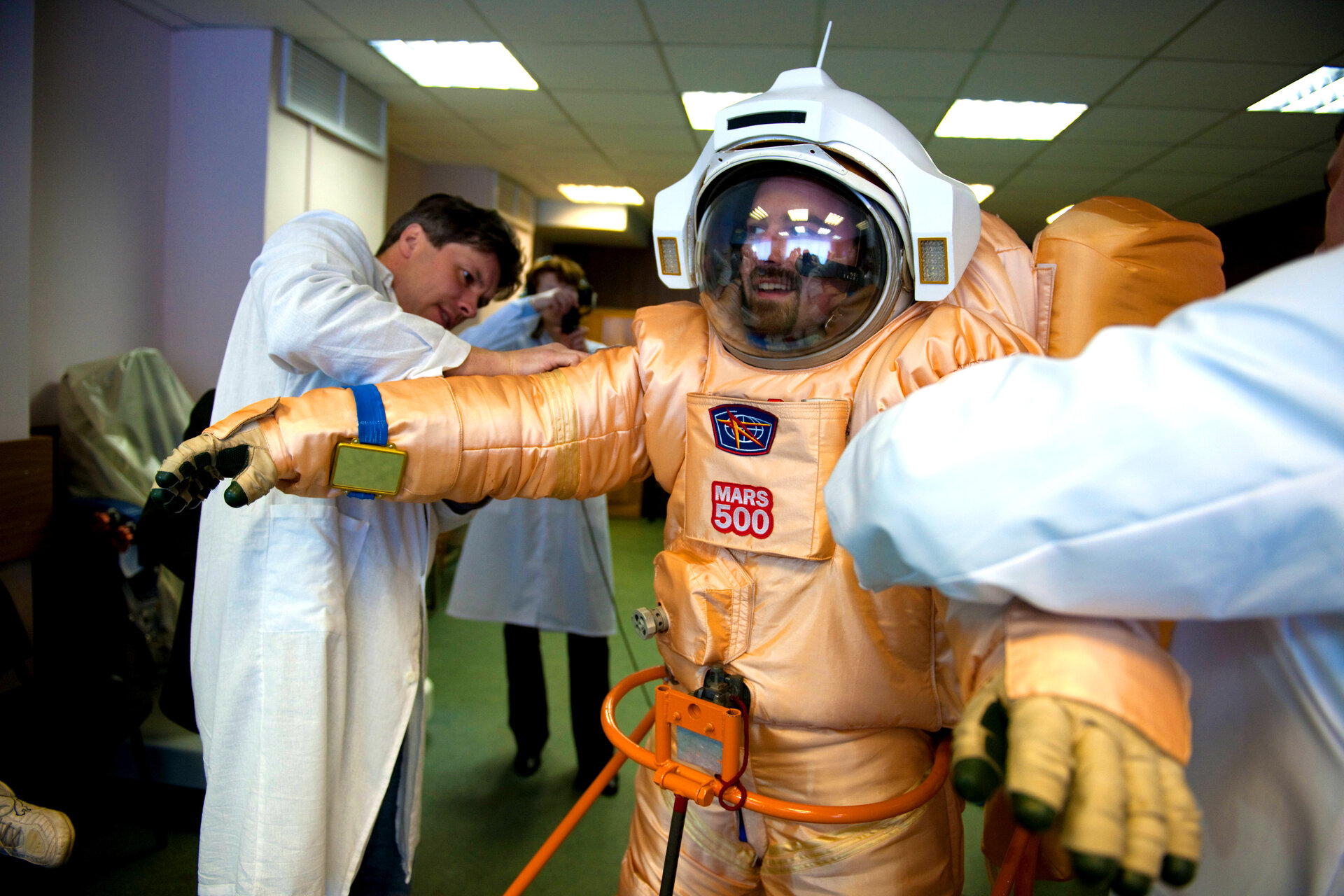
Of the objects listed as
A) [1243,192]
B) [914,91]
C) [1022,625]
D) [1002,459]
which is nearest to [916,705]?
[1022,625]

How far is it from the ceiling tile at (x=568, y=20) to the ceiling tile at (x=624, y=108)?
0.73 metres

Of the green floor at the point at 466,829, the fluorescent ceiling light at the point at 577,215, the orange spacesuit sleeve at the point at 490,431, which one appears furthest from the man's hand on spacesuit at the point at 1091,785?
the fluorescent ceiling light at the point at 577,215

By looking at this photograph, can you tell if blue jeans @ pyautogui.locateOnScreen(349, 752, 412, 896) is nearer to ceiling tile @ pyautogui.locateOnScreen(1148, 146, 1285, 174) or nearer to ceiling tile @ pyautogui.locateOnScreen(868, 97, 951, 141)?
ceiling tile @ pyautogui.locateOnScreen(868, 97, 951, 141)

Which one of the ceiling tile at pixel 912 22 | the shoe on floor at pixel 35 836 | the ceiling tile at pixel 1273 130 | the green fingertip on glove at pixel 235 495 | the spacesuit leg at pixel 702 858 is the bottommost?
the shoe on floor at pixel 35 836

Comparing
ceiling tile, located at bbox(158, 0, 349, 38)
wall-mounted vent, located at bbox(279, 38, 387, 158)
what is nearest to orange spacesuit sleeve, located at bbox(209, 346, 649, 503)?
ceiling tile, located at bbox(158, 0, 349, 38)

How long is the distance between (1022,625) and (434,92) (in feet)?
15.4

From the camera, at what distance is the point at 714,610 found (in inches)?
44.4

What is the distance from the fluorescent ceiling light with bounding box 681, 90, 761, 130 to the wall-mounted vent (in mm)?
→ 1848

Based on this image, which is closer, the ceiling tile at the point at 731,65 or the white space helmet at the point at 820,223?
the white space helmet at the point at 820,223

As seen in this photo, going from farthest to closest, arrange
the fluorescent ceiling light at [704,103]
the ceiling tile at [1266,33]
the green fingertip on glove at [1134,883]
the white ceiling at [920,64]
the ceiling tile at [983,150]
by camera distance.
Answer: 1. the ceiling tile at [983,150]
2. the fluorescent ceiling light at [704,103]
3. the white ceiling at [920,64]
4. the ceiling tile at [1266,33]
5. the green fingertip on glove at [1134,883]

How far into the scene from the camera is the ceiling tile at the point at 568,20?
3201 mm

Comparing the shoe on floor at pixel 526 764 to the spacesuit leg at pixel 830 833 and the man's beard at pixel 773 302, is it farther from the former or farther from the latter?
the man's beard at pixel 773 302

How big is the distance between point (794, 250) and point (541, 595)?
6.16ft

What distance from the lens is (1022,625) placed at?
26.4 inches
